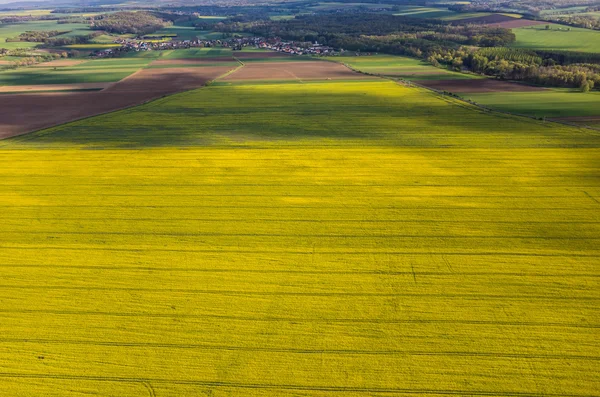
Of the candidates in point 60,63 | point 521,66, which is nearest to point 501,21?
point 521,66

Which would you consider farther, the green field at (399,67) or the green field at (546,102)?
the green field at (399,67)

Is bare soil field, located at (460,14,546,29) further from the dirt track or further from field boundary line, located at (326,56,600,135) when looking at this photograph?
field boundary line, located at (326,56,600,135)

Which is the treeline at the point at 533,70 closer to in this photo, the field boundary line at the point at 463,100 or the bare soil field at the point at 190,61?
the field boundary line at the point at 463,100

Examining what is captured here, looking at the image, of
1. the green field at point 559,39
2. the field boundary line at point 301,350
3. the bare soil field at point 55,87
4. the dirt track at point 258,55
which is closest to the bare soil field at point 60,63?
the bare soil field at point 55,87

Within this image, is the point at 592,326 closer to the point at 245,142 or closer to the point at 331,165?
the point at 331,165

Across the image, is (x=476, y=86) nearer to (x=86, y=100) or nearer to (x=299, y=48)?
(x=86, y=100)

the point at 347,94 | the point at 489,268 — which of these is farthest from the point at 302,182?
the point at 347,94

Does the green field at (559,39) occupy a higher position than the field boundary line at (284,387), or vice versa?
the green field at (559,39)
